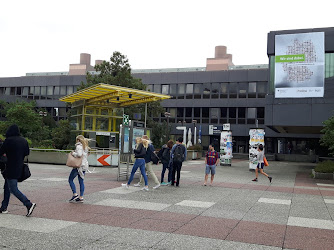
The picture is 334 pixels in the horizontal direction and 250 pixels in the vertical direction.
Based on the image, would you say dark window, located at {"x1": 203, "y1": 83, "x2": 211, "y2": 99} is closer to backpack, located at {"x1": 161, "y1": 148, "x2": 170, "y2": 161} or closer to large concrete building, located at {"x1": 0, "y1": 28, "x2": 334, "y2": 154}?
large concrete building, located at {"x1": 0, "y1": 28, "x2": 334, "y2": 154}

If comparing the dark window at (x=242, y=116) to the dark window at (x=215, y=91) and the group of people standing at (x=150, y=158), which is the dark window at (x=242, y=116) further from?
the group of people standing at (x=150, y=158)

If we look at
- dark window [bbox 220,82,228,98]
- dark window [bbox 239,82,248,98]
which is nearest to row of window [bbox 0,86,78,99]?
dark window [bbox 220,82,228,98]

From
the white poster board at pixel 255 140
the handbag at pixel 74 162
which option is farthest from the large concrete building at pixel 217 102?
the handbag at pixel 74 162

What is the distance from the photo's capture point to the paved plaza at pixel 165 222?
5.52 metres

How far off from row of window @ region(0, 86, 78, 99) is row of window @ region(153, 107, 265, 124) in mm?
17259

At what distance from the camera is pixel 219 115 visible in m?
52.9

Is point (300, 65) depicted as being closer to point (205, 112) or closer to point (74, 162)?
point (74, 162)

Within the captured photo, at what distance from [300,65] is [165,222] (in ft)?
69.0

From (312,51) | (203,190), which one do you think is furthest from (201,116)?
(203,190)

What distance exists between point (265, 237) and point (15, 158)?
4860 millimetres

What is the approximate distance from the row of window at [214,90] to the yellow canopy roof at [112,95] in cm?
3206

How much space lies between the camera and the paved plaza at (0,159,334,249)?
552cm

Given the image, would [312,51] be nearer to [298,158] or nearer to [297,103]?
[297,103]

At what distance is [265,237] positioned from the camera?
239 inches
